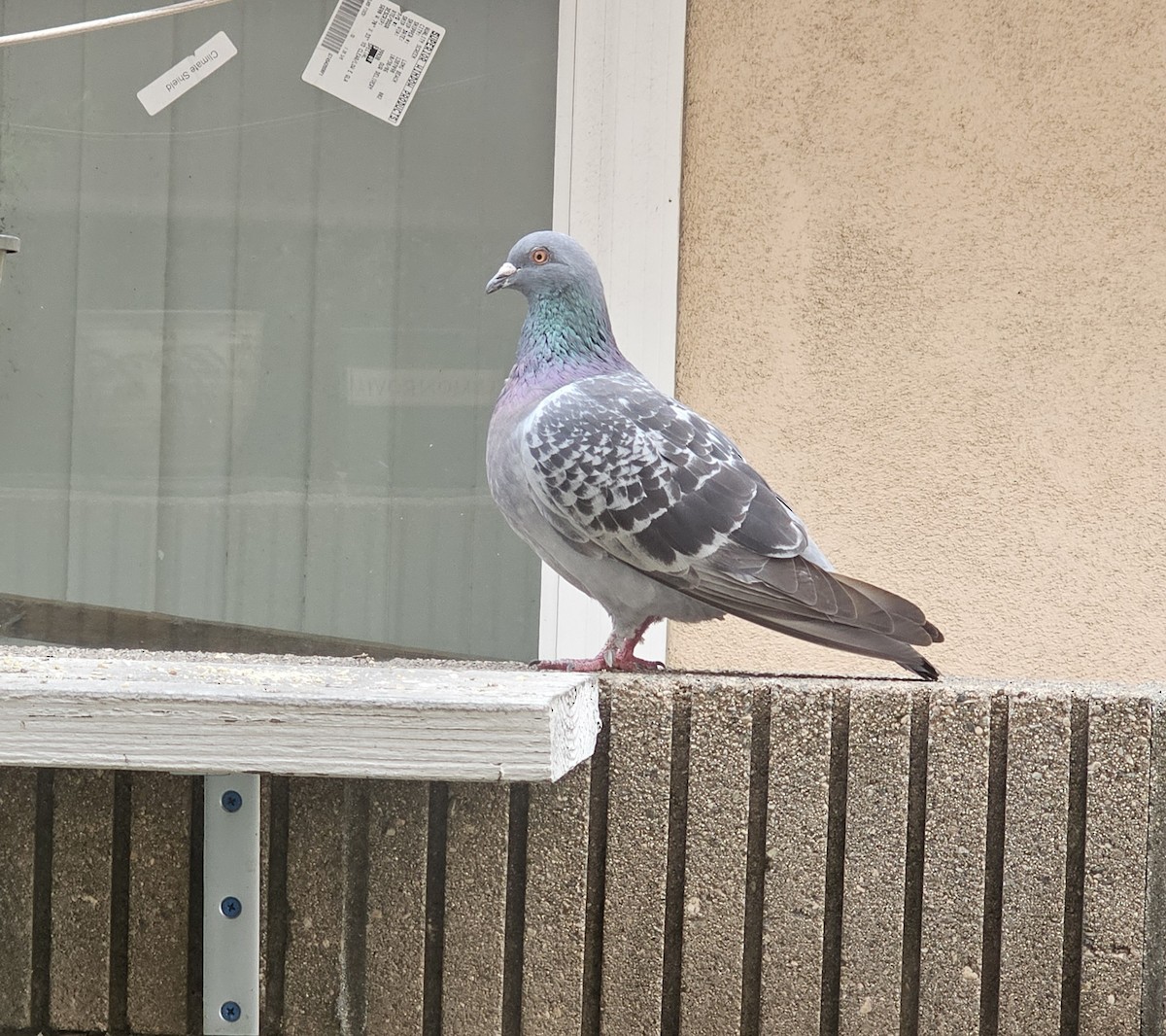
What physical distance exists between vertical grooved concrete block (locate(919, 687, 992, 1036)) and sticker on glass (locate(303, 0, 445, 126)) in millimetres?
2438

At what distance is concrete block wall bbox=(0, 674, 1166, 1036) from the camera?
1.33 m

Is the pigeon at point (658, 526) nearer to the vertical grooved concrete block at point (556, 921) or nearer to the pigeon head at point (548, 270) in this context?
the pigeon head at point (548, 270)

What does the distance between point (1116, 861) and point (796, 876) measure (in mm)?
311

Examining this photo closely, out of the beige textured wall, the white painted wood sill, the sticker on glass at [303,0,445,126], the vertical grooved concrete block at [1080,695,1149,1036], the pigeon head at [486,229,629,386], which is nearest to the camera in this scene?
the white painted wood sill

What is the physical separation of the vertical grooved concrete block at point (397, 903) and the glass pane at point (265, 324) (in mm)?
1957

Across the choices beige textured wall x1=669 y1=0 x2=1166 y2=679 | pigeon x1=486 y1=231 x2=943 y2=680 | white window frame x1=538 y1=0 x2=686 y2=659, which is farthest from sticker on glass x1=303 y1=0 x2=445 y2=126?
pigeon x1=486 y1=231 x2=943 y2=680

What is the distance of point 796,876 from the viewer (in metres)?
1.34

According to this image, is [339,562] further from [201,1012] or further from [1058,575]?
[201,1012]

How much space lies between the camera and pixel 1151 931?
4.37ft

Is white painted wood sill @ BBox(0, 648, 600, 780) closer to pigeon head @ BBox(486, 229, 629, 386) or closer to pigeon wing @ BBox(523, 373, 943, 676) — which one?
pigeon wing @ BBox(523, 373, 943, 676)

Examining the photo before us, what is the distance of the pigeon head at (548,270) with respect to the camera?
2.03 m

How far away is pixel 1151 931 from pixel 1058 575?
181cm

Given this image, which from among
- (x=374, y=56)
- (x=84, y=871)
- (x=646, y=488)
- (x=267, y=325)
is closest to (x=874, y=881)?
(x=646, y=488)

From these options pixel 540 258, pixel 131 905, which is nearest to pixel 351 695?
pixel 131 905
